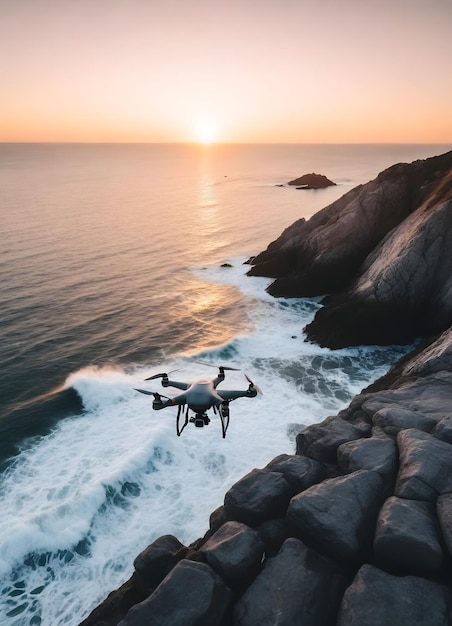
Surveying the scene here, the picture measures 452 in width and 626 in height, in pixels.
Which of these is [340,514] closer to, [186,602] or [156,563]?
[186,602]

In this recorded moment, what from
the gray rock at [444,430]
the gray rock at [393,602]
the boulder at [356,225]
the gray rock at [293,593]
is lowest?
the gray rock at [293,593]

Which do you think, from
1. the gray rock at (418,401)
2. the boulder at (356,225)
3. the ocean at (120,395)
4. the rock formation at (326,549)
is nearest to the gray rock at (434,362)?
the gray rock at (418,401)

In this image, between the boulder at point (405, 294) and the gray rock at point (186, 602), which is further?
the boulder at point (405, 294)

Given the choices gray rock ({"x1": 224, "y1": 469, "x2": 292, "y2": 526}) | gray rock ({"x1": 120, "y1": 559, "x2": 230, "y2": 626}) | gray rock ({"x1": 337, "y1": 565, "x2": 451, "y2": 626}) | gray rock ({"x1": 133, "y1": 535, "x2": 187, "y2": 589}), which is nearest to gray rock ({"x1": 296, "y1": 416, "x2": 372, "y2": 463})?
gray rock ({"x1": 224, "y1": 469, "x2": 292, "y2": 526})

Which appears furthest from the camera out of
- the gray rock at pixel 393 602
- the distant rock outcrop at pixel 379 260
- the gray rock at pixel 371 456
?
the distant rock outcrop at pixel 379 260

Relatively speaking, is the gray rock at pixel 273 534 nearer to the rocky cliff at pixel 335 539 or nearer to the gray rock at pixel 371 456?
the rocky cliff at pixel 335 539

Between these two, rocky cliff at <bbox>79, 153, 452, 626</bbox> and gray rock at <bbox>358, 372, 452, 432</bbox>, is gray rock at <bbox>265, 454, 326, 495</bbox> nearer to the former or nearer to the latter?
rocky cliff at <bbox>79, 153, 452, 626</bbox>
